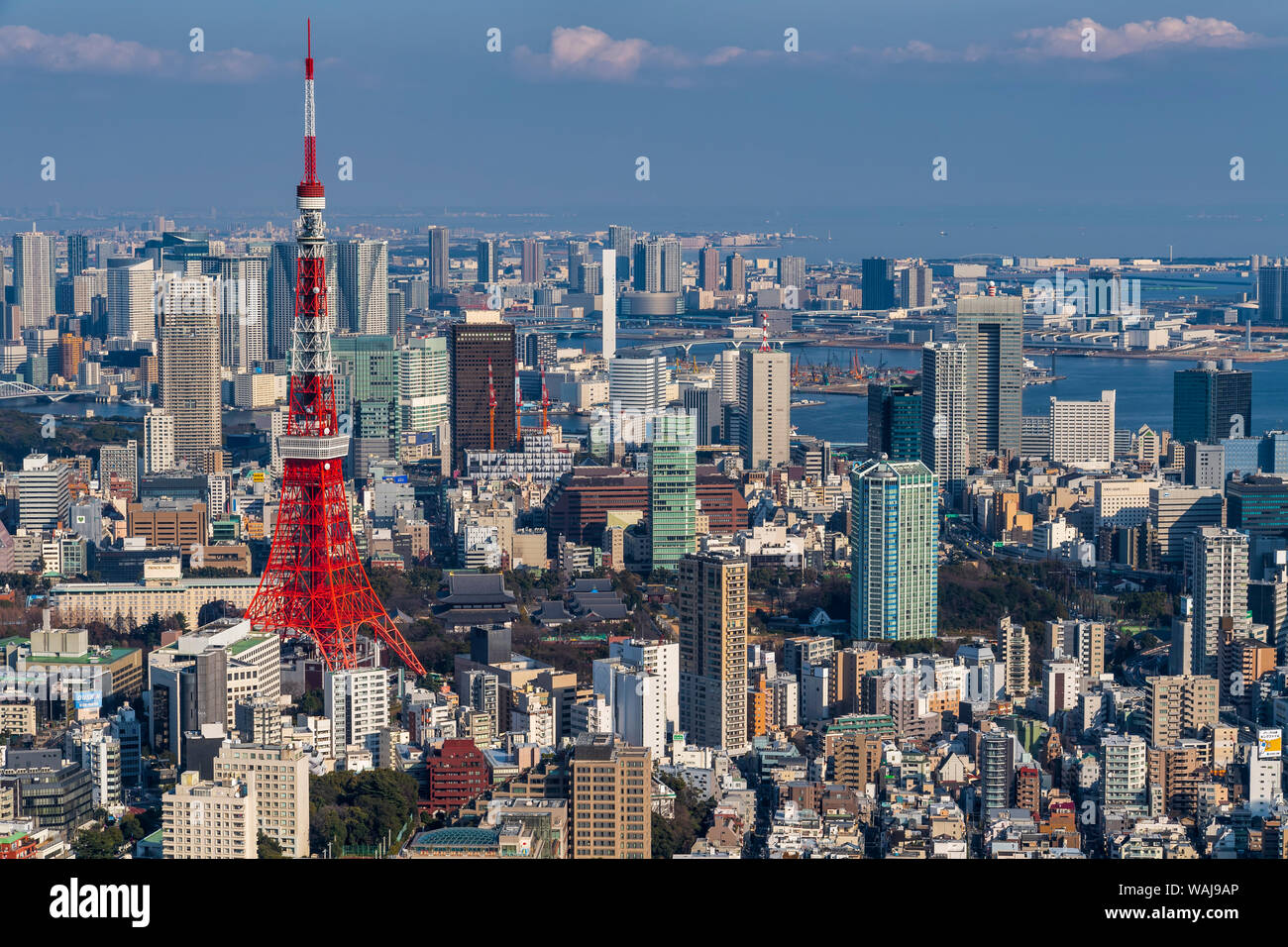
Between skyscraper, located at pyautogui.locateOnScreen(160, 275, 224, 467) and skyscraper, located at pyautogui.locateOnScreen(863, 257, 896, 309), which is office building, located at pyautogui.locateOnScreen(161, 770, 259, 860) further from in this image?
skyscraper, located at pyautogui.locateOnScreen(863, 257, 896, 309)

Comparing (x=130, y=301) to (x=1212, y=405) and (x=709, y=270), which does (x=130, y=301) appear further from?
(x=1212, y=405)

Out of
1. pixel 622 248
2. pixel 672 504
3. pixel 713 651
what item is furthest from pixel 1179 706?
pixel 622 248

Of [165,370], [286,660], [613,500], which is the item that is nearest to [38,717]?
[286,660]

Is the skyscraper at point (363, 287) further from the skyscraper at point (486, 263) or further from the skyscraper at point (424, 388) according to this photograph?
the skyscraper at point (424, 388)

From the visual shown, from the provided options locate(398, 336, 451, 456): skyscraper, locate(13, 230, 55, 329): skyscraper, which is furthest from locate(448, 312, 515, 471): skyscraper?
locate(13, 230, 55, 329): skyscraper

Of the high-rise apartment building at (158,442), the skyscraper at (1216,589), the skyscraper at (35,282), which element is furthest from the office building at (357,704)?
the skyscraper at (35,282)
